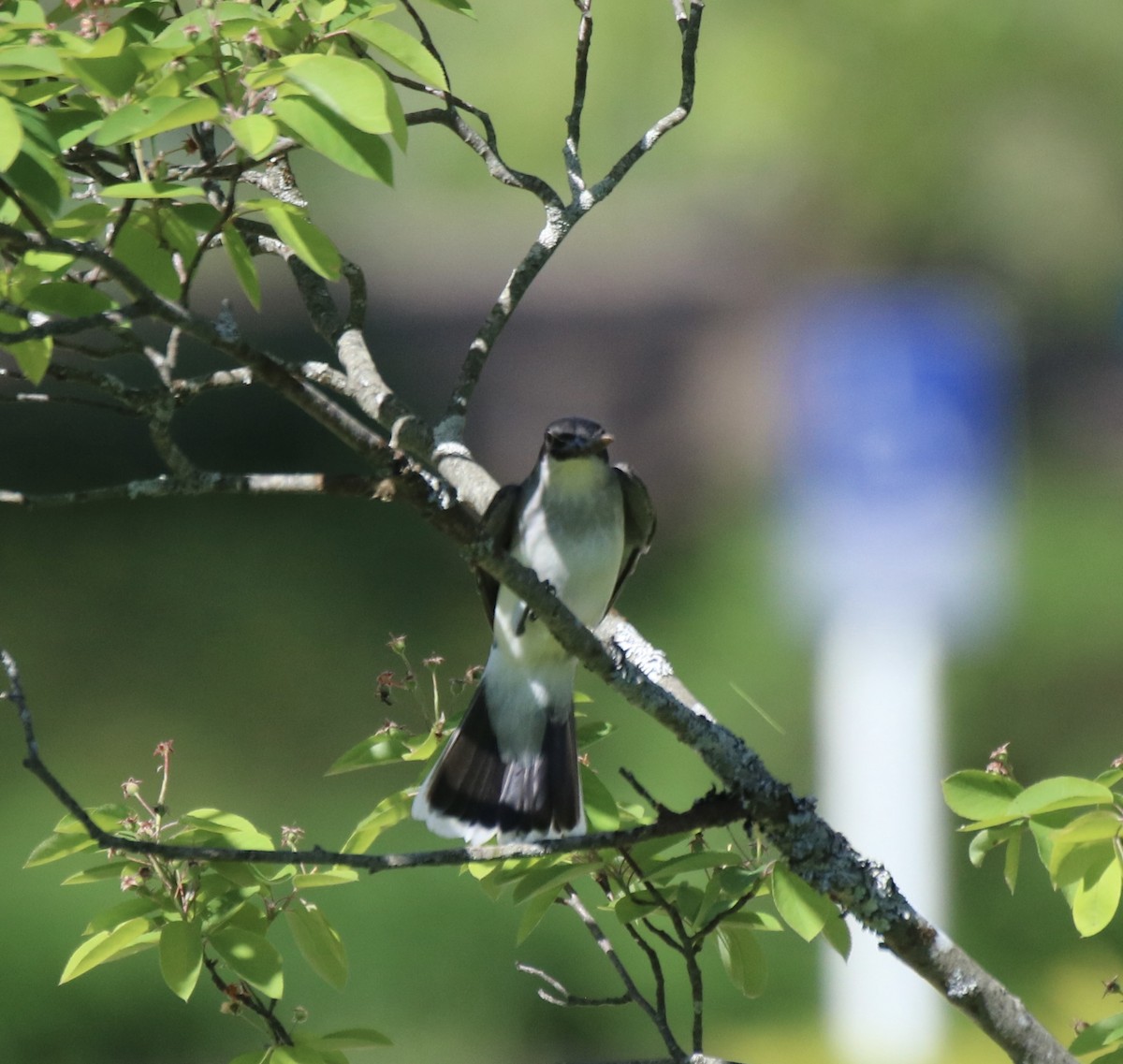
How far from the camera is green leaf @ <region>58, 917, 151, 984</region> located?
2016 mm

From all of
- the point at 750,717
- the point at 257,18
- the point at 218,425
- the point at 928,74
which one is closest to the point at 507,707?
the point at 257,18

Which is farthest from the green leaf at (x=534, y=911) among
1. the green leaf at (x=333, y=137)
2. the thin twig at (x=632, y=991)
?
the green leaf at (x=333, y=137)

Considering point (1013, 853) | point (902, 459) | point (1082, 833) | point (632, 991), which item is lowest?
point (902, 459)

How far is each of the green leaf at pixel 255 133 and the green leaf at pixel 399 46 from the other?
0.26m

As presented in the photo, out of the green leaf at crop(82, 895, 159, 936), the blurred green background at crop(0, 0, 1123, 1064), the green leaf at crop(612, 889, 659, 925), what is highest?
the green leaf at crop(82, 895, 159, 936)

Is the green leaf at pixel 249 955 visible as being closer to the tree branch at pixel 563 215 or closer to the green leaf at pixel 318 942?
the green leaf at pixel 318 942

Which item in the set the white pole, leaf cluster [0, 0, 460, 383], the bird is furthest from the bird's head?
the white pole

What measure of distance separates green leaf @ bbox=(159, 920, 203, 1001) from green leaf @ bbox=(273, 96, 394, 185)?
1.07 m

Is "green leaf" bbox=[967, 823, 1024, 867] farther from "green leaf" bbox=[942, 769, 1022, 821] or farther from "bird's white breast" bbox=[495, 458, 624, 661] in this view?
"bird's white breast" bbox=[495, 458, 624, 661]

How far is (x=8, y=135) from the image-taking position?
4.81 feet

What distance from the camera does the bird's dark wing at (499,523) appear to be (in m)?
2.68

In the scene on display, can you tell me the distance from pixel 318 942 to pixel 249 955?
0.16 m

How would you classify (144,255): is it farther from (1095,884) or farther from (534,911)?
(1095,884)

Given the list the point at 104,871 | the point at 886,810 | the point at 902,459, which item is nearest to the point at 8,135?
the point at 104,871
